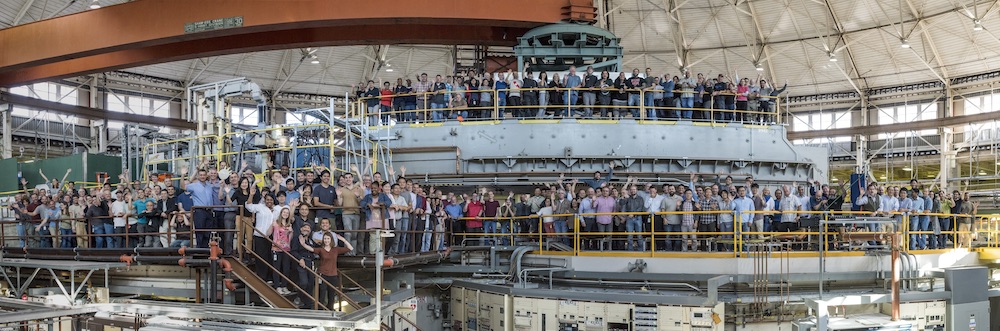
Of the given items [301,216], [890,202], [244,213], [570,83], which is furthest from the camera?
[570,83]

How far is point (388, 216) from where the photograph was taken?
15.6 metres

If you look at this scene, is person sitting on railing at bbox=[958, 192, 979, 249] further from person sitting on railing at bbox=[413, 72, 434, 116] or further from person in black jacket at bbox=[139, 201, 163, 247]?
person in black jacket at bbox=[139, 201, 163, 247]

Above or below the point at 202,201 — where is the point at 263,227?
below

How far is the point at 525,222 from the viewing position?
65.2 ft

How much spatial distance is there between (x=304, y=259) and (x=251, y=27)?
1337 centimetres

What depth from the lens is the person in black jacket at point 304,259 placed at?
13.4m

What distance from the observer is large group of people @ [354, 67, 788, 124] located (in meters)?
23.0

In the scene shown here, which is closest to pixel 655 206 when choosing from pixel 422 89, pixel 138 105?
pixel 422 89

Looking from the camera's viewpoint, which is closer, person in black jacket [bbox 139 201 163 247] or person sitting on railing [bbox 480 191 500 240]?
person in black jacket [bbox 139 201 163 247]

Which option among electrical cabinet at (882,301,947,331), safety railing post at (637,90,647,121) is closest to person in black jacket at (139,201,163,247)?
safety railing post at (637,90,647,121)

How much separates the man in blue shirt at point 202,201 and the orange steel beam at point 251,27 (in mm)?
10838

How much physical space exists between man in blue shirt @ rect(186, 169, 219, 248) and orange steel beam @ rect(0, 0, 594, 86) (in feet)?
35.6

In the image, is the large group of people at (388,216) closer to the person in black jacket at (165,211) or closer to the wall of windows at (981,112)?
the person in black jacket at (165,211)

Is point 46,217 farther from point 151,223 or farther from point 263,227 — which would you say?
point 263,227
